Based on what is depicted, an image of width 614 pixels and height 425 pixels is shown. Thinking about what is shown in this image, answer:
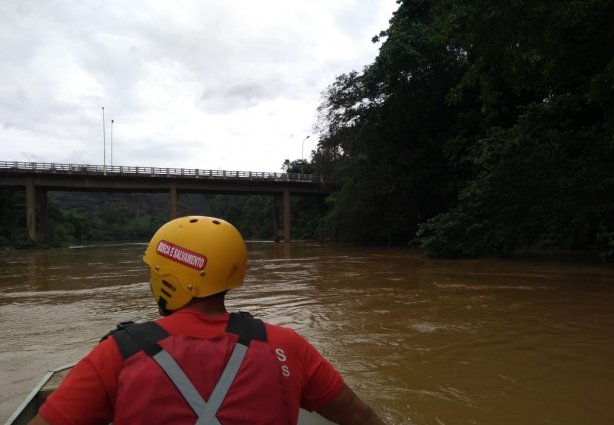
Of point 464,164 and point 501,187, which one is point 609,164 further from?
point 464,164

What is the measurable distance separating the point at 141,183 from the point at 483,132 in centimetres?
3744

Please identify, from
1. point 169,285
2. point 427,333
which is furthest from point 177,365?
point 427,333

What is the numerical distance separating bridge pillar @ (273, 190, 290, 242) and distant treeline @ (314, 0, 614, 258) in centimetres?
1497

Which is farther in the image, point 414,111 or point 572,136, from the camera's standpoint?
point 414,111

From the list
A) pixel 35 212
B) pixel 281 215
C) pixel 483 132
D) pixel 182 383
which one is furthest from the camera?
pixel 281 215

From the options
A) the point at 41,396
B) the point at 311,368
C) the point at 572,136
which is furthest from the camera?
the point at 572,136

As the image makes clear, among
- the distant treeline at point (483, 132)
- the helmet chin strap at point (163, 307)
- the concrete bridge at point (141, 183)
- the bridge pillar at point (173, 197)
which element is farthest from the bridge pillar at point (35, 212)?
the helmet chin strap at point (163, 307)

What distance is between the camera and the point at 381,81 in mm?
28719

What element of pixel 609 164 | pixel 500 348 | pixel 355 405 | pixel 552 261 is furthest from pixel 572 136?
pixel 355 405

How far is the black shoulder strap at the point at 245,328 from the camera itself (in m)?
1.58

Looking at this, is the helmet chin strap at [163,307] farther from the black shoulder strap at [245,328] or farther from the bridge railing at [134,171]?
the bridge railing at [134,171]

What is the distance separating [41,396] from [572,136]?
17.1 meters

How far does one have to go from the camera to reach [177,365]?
1.43 meters

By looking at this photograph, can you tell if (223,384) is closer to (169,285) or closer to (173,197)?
(169,285)
